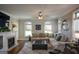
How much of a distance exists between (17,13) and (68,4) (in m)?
1.09

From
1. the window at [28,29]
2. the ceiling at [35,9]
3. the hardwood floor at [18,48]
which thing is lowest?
the hardwood floor at [18,48]

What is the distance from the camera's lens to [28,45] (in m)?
2.47

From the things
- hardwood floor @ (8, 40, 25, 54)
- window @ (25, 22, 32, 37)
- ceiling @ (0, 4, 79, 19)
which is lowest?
hardwood floor @ (8, 40, 25, 54)

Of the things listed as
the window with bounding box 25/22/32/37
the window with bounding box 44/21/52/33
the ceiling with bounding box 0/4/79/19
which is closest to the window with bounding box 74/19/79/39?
the ceiling with bounding box 0/4/79/19

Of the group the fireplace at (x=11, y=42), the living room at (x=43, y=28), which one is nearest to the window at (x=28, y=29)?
the living room at (x=43, y=28)

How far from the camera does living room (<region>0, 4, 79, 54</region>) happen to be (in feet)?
7.77

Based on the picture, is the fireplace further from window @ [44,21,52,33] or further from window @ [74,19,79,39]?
window @ [74,19,79,39]

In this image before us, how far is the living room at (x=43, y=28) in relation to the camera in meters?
2.37

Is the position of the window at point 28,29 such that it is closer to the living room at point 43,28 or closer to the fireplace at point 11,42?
the living room at point 43,28

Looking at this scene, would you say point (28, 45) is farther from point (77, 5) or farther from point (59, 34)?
point (77, 5)

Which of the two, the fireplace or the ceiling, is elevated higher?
the ceiling

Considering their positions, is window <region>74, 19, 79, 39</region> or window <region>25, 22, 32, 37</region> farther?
window <region>25, 22, 32, 37</region>

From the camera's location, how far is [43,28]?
250cm
